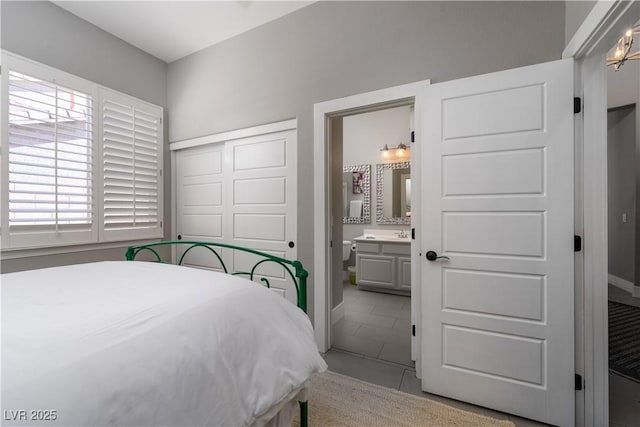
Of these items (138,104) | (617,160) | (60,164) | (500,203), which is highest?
(138,104)

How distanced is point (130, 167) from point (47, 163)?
2.30ft

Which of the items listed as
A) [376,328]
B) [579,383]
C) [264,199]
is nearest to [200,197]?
[264,199]

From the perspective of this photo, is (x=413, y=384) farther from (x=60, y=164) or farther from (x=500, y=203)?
(x=60, y=164)

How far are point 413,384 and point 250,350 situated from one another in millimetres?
1597

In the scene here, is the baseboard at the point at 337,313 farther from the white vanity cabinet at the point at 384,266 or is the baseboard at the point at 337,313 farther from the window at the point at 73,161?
the window at the point at 73,161

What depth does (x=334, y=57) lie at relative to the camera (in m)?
2.31

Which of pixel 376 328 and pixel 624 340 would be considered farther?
pixel 376 328

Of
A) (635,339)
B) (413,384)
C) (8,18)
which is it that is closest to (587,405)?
(413,384)

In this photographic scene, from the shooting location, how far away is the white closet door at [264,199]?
257 centimetres

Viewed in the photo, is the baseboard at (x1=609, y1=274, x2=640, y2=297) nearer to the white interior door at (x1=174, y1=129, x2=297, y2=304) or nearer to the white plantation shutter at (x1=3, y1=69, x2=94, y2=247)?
the white interior door at (x1=174, y1=129, x2=297, y2=304)

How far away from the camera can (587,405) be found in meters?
1.52

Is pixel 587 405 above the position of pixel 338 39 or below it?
below

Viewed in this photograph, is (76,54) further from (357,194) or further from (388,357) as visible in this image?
(388,357)

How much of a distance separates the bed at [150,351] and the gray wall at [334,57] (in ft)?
4.62
